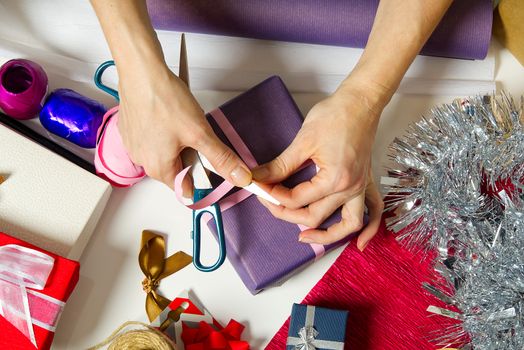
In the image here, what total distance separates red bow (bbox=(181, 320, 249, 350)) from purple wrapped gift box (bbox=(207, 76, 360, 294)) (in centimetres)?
6

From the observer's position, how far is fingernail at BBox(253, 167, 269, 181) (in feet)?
2.37

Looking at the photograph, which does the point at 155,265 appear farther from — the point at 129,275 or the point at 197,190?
the point at 197,190

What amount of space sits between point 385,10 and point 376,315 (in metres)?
0.40

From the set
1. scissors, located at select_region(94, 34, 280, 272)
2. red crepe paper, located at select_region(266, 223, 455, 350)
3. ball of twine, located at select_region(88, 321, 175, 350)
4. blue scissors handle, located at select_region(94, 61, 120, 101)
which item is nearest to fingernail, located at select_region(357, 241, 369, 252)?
red crepe paper, located at select_region(266, 223, 455, 350)

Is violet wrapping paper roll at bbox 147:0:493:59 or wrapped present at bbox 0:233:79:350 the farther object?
violet wrapping paper roll at bbox 147:0:493:59

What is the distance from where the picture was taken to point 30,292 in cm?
74

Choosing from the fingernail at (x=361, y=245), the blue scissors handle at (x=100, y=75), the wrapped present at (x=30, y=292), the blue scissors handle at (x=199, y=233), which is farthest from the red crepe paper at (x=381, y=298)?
the blue scissors handle at (x=100, y=75)

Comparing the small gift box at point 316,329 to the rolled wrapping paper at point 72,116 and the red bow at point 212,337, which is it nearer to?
the red bow at point 212,337

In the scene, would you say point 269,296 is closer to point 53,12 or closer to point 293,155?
point 293,155

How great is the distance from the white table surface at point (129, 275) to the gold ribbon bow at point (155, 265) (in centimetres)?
1

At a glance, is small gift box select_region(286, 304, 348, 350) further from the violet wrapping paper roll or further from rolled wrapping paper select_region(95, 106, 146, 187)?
the violet wrapping paper roll

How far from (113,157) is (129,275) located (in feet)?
0.53

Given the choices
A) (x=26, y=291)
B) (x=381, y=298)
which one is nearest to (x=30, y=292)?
(x=26, y=291)

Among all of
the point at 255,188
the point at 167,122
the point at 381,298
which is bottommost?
the point at 381,298
